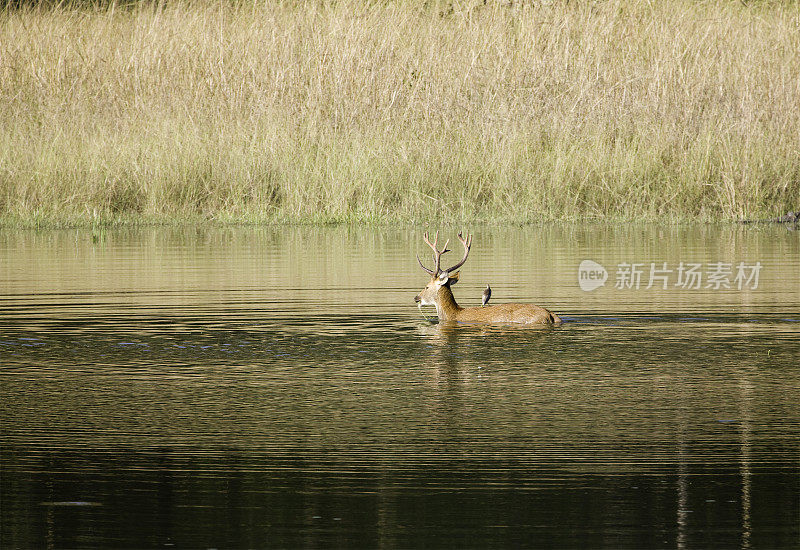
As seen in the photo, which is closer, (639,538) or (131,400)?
(639,538)

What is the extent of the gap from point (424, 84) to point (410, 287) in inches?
318

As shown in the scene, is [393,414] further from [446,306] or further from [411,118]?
[411,118]

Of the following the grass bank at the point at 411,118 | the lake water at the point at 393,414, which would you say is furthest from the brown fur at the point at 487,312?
the grass bank at the point at 411,118

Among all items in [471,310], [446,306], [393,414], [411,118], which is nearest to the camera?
[393,414]

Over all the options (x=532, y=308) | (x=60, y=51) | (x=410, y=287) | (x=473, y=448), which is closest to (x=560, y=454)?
(x=473, y=448)

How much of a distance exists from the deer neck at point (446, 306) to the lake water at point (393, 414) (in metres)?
0.20

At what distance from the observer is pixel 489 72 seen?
19.5 metres

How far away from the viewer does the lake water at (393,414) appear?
4727mm

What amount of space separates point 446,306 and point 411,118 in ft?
29.9

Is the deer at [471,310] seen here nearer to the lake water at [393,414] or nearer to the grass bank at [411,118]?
the lake water at [393,414]

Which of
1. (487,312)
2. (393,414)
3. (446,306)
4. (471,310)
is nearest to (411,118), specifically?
(446,306)

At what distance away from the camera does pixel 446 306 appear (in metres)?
10.0

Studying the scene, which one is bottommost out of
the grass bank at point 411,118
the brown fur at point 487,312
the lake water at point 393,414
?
the lake water at point 393,414

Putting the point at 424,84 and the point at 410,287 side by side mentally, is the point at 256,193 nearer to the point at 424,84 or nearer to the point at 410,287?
the point at 424,84
